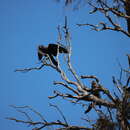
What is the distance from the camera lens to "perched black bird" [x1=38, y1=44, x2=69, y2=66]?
3398 mm

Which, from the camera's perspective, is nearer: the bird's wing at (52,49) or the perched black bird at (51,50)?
the perched black bird at (51,50)

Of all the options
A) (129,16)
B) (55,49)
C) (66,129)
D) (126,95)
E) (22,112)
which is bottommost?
(66,129)

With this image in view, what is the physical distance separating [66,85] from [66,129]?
740 millimetres

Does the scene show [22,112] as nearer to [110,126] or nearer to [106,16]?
[110,126]

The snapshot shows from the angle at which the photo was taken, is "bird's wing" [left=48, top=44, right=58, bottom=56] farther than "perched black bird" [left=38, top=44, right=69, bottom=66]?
Yes

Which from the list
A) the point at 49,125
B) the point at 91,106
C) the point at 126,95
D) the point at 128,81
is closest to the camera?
the point at 126,95

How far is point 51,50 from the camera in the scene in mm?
3604

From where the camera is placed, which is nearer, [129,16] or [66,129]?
[129,16]

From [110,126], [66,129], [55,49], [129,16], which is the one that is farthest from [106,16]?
[66,129]

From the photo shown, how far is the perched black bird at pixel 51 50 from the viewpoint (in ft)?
11.1

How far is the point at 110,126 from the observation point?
8.43ft

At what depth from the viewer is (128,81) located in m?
2.65

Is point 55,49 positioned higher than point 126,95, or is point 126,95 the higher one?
point 55,49

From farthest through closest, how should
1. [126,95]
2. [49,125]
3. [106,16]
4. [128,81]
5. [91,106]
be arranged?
1. [49,125]
2. [106,16]
3. [91,106]
4. [128,81]
5. [126,95]
